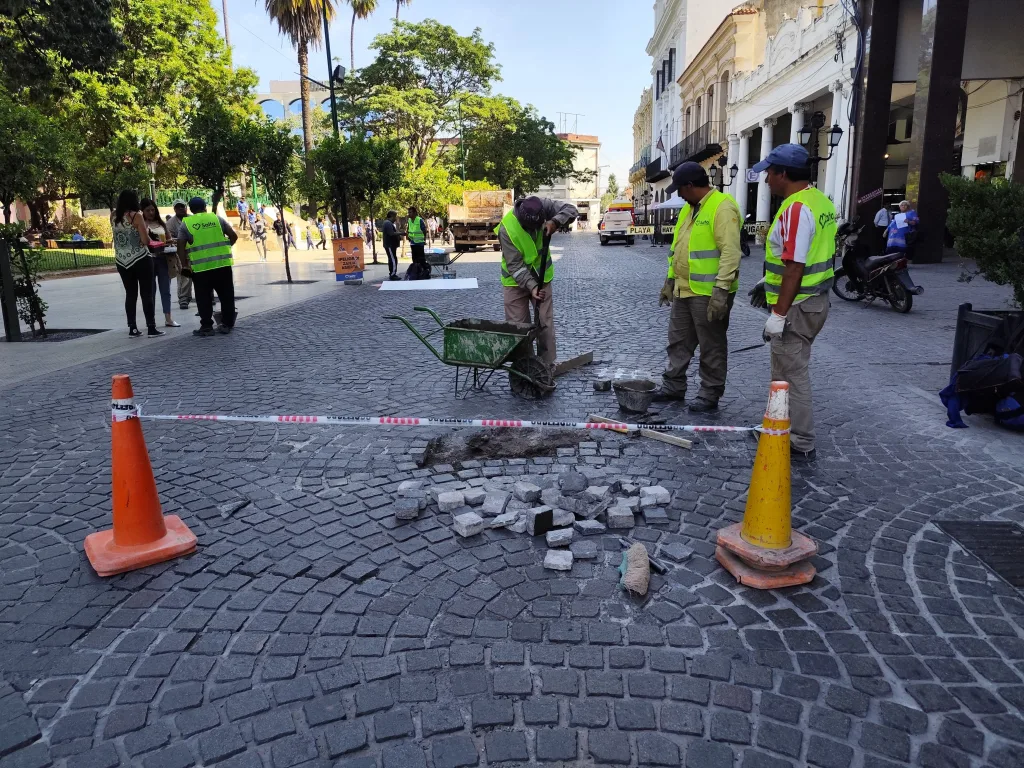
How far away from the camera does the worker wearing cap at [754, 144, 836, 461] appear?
163 inches

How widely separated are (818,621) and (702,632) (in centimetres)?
48

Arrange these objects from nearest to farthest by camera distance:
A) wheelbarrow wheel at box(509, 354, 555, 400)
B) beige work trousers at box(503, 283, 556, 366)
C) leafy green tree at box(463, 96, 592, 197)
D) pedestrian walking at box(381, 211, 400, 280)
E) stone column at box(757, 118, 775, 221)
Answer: wheelbarrow wheel at box(509, 354, 555, 400) < beige work trousers at box(503, 283, 556, 366) < pedestrian walking at box(381, 211, 400, 280) < stone column at box(757, 118, 775, 221) < leafy green tree at box(463, 96, 592, 197)

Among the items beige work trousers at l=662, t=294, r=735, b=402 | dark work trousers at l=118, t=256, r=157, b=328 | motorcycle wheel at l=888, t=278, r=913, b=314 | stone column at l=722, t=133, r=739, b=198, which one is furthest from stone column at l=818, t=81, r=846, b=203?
dark work trousers at l=118, t=256, r=157, b=328

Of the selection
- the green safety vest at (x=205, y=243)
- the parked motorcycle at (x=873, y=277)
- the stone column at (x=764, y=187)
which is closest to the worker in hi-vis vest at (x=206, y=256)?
the green safety vest at (x=205, y=243)

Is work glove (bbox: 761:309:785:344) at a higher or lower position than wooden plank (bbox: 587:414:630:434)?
higher

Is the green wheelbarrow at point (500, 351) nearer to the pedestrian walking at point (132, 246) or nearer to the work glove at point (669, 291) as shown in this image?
the work glove at point (669, 291)

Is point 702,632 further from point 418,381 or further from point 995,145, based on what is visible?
point 995,145

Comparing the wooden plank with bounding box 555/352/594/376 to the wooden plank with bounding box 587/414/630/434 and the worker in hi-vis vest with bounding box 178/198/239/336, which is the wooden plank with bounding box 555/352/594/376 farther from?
the worker in hi-vis vest with bounding box 178/198/239/336

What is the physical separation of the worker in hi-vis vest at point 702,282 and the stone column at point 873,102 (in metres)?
15.0

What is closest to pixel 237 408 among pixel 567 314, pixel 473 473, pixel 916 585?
pixel 473 473

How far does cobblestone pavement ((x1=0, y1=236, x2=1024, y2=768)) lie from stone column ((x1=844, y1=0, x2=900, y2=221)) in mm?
15182

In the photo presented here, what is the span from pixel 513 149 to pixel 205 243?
4223 cm

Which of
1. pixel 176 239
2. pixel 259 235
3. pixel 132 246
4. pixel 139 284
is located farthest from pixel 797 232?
pixel 259 235

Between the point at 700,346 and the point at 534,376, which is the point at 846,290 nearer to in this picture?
the point at 700,346
